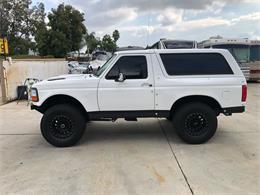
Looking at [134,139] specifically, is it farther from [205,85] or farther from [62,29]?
[62,29]

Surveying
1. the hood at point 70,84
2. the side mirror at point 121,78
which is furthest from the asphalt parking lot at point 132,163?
A: the side mirror at point 121,78

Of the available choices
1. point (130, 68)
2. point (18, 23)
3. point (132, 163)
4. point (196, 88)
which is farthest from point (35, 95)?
point (18, 23)

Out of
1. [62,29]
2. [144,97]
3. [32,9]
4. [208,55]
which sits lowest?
[144,97]

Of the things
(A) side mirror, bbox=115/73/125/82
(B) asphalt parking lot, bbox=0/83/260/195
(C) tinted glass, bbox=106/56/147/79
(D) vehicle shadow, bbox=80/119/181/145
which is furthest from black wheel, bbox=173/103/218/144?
(A) side mirror, bbox=115/73/125/82

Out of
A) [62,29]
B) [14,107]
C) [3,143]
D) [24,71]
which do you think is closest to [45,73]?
[24,71]

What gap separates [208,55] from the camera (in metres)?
5.71

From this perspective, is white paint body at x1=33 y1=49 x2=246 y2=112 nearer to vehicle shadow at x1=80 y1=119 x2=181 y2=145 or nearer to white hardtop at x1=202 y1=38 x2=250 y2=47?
vehicle shadow at x1=80 y1=119 x2=181 y2=145

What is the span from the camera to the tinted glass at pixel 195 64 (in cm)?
564

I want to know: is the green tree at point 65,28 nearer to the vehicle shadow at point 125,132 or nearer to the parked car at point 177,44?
the parked car at point 177,44

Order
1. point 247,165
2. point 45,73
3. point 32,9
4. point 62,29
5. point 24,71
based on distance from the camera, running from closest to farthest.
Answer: point 247,165 → point 24,71 → point 45,73 → point 62,29 → point 32,9

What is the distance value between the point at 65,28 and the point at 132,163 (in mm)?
35142

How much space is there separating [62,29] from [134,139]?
33814mm

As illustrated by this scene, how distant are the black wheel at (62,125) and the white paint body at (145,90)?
278mm

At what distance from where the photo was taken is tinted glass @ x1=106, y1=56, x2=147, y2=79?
18.2ft
